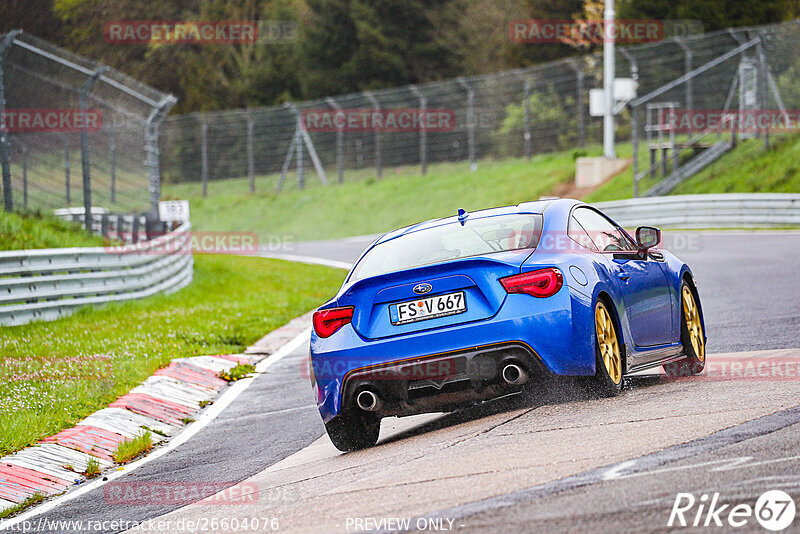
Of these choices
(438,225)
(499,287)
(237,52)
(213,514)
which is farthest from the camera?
(237,52)

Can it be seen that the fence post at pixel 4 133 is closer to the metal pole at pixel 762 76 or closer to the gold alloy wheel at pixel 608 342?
the gold alloy wheel at pixel 608 342

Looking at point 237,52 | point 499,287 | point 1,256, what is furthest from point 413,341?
point 237,52

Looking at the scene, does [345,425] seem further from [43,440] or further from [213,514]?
[43,440]

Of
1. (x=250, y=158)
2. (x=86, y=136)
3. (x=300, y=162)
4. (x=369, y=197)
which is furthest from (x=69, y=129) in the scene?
(x=250, y=158)

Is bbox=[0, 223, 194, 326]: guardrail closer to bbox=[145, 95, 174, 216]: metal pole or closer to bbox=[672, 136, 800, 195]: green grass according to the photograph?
bbox=[145, 95, 174, 216]: metal pole

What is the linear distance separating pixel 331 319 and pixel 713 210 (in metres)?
21.8

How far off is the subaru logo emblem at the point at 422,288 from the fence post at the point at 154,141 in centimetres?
1623

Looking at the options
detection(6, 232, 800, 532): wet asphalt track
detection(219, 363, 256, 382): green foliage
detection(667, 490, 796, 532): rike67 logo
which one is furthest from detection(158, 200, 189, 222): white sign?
detection(667, 490, 796, 532): rike67 logo

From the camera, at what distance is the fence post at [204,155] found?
4616 cm

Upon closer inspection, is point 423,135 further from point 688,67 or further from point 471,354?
point 471,354

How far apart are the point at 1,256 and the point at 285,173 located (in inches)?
1295

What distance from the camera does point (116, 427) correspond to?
8789 millimetres

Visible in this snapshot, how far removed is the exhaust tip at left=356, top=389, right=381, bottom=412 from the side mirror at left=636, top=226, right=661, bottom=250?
2256mm

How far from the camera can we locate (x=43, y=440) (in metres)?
8.23
